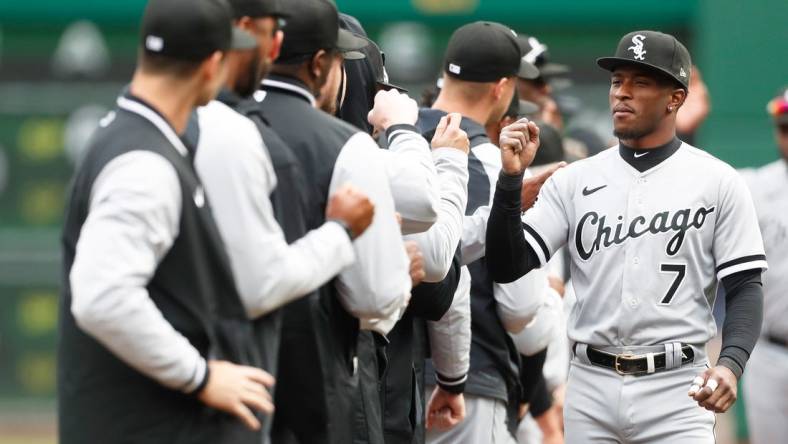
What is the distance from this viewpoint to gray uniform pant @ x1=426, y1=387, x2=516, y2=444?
547 centimetres

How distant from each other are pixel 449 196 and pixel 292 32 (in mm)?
883

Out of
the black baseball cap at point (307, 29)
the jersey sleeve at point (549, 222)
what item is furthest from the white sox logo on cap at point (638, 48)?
the black baseball cap at point (307, 29)

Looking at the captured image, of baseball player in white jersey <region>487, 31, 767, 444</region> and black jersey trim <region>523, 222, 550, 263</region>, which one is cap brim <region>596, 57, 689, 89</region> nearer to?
baseball player in white jersey <region>487, 31, 767, 444</region>

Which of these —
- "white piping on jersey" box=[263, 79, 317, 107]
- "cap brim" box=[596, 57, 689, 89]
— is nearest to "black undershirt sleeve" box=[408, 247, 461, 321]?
"cap brim" box=[596, 57, 689, 89]

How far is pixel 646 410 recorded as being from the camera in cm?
479

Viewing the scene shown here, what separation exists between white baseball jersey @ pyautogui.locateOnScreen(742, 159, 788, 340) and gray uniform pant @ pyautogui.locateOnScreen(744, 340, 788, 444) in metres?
0.12

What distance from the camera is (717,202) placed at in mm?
4840

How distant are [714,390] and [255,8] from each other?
1798 mm

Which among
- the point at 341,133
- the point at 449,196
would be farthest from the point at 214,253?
the point at 449,196

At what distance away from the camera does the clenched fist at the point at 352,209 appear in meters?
3.61

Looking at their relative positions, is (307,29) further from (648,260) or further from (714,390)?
(714,390)

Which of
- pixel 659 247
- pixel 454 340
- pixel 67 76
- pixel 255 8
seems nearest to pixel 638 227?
pixel 659 247

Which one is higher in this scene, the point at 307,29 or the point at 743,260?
the point at 307,29

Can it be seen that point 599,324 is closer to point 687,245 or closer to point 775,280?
point 687,245
